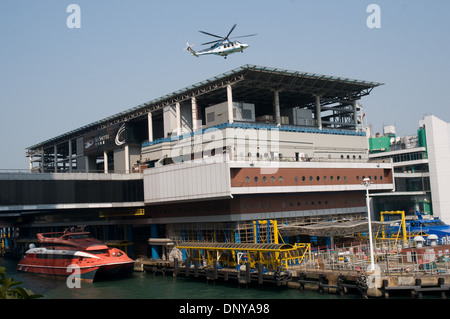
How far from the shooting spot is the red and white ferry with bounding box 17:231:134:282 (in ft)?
184

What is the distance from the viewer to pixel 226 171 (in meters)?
52.8

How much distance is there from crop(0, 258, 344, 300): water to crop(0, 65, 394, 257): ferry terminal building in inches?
310

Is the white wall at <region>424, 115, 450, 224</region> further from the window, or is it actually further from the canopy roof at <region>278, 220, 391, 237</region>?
the window

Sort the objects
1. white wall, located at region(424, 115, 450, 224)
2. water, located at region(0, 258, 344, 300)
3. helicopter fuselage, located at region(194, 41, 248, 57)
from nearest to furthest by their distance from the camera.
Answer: water, located at region(0, 258, 344, 300) < helicopter fuselage, located at region(194, 41, 248, 57) < white wall, located at region(424, 115, 450, 224)

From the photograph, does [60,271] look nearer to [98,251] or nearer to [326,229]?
[98,251]

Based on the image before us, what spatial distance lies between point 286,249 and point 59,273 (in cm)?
3251

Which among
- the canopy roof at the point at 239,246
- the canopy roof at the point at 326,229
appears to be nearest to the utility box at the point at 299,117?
the canopy roof at the point at 326,229

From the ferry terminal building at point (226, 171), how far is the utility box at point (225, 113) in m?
0.15

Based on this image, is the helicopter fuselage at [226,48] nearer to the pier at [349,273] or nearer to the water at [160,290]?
the pier at [349,273]

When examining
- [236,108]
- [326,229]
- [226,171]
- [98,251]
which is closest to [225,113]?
[236,108]

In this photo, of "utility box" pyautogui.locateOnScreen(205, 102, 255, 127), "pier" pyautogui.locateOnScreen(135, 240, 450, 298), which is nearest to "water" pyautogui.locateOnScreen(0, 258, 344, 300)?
"pier" pyautogui.locateOnScreen(135, 240, 450, 298)

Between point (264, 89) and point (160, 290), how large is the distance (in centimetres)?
3588

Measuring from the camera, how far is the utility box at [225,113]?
219ft
